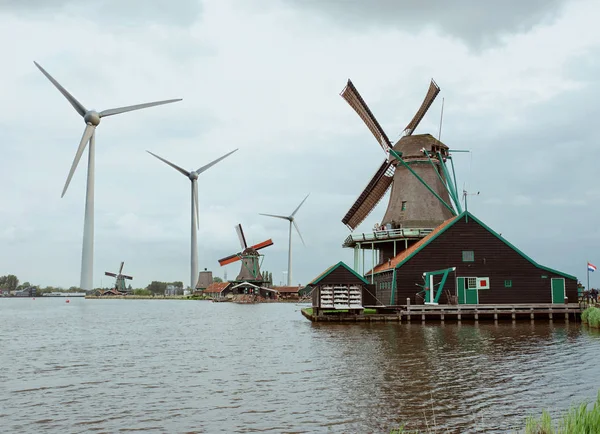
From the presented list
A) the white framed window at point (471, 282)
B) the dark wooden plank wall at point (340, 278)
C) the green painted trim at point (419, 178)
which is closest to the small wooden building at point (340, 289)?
the dark wooden plank wall at point (340, 278)

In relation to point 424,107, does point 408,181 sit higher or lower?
lower

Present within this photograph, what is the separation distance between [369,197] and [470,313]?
62.9 feet

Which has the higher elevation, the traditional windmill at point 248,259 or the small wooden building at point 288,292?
the traditional windmill at point 248,259

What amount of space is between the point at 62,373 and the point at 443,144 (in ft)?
134

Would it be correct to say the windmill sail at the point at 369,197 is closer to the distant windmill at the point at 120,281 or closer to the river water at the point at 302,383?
the river water at the point at 302,383

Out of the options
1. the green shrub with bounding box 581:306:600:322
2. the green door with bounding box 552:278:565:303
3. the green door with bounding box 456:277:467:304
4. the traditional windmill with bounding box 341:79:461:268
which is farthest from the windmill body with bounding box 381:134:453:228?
the green shrub with bounding box 581:306:600:322

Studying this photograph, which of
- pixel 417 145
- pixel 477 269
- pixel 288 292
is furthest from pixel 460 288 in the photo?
pixel 288 292

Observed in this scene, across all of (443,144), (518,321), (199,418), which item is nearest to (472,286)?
(518,321)

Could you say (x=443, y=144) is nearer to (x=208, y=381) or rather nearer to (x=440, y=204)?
(x=440, y=204)

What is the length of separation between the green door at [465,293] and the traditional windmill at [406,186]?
22.7ft

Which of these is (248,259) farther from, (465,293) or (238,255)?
(465,293)

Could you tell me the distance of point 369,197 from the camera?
184 ft

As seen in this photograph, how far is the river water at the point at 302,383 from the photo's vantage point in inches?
503

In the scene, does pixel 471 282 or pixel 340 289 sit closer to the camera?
pixel 340 289
